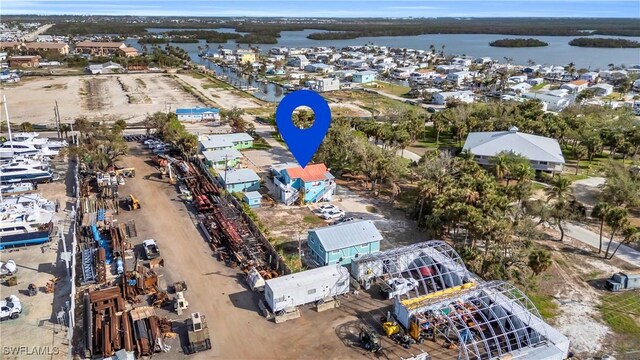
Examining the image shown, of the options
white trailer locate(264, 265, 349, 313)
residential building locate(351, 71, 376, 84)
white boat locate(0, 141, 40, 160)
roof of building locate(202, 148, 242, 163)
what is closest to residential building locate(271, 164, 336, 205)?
roof of building locate(202, 148, 242, 163)

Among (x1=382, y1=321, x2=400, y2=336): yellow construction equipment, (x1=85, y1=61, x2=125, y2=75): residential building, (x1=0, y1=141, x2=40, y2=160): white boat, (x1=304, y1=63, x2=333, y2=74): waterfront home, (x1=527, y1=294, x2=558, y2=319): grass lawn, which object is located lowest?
(x1=527, y1=294, x2=558, y2=319): grass lawn

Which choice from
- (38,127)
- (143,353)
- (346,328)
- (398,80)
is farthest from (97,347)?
(398,80)

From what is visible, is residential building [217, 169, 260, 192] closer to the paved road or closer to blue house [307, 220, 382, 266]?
blue house [307, 220, 382, 266]

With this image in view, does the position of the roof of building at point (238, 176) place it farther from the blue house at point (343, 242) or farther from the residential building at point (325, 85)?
the residential building at point (325, 85)

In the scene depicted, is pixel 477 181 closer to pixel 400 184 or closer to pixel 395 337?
pixel 400 184

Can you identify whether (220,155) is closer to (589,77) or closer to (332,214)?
(332,214)

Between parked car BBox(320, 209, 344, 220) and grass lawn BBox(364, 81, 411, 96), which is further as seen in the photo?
grass lawn BBox(364, 81, 411, 96)
